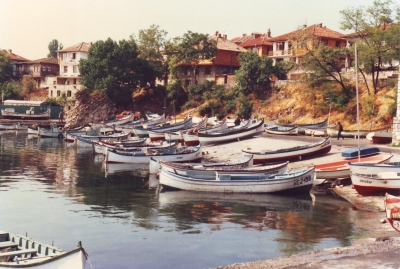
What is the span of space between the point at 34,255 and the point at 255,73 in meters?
63.6

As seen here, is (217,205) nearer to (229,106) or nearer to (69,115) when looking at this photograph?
(229,106)

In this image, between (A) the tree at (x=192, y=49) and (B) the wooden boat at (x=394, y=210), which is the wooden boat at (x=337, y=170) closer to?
(B) the wooden boat at (x=394, y=210)

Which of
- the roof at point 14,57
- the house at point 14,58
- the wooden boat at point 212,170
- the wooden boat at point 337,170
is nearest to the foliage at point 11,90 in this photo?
the house at point 14,58

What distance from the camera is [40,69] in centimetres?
12269

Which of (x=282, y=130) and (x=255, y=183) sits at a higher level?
(x=282, y=130)

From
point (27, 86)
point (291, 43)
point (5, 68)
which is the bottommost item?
point (27, 86)

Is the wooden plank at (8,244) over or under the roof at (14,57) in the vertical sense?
under

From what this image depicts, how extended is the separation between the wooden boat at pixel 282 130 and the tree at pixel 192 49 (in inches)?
1198

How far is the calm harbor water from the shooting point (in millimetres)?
22438

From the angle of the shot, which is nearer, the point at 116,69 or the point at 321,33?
the point at 321,33

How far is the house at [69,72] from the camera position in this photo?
370 feet

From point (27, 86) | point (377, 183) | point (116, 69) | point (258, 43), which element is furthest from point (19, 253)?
point (27, 86)

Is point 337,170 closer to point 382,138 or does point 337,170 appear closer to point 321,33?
point 382,138

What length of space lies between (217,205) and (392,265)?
14542 mm
